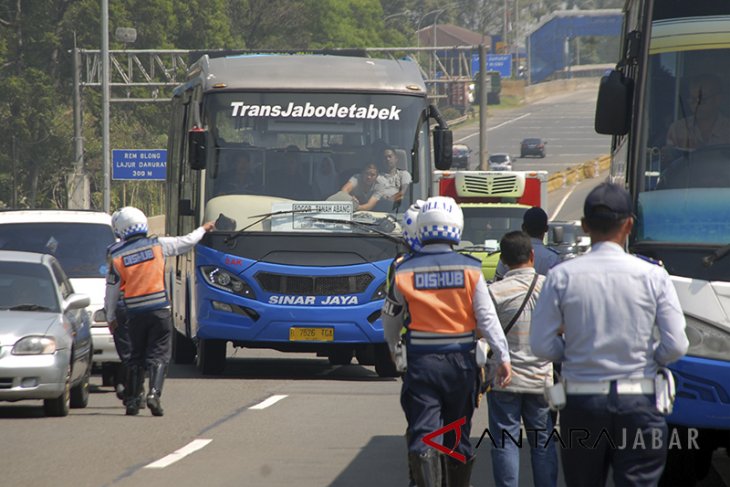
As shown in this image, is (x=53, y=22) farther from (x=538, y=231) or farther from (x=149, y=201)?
(x=538, y=231)

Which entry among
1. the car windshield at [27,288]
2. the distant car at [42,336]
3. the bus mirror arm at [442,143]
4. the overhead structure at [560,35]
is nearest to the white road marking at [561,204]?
the bus mirror arm at [442,143]

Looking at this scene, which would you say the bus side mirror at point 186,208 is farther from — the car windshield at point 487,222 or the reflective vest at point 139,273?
the car windshield at point 487,222

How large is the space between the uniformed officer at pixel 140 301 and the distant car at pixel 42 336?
0.42 meters

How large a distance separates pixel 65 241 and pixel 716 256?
1053cm

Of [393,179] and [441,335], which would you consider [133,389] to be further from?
[441,335]

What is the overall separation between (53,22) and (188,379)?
5034 centimetres

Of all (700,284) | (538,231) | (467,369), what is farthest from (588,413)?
(538,231)

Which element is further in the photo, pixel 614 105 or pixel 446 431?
pixel 614 105

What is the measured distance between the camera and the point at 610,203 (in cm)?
645

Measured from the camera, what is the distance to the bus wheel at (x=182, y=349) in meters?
20.1

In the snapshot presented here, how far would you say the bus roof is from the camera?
17.6 metres

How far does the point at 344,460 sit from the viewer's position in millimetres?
11281

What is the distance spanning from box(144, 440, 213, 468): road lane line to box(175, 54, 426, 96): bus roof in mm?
6366

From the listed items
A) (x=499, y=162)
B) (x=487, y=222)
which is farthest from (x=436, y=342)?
(x=499, y=162)
